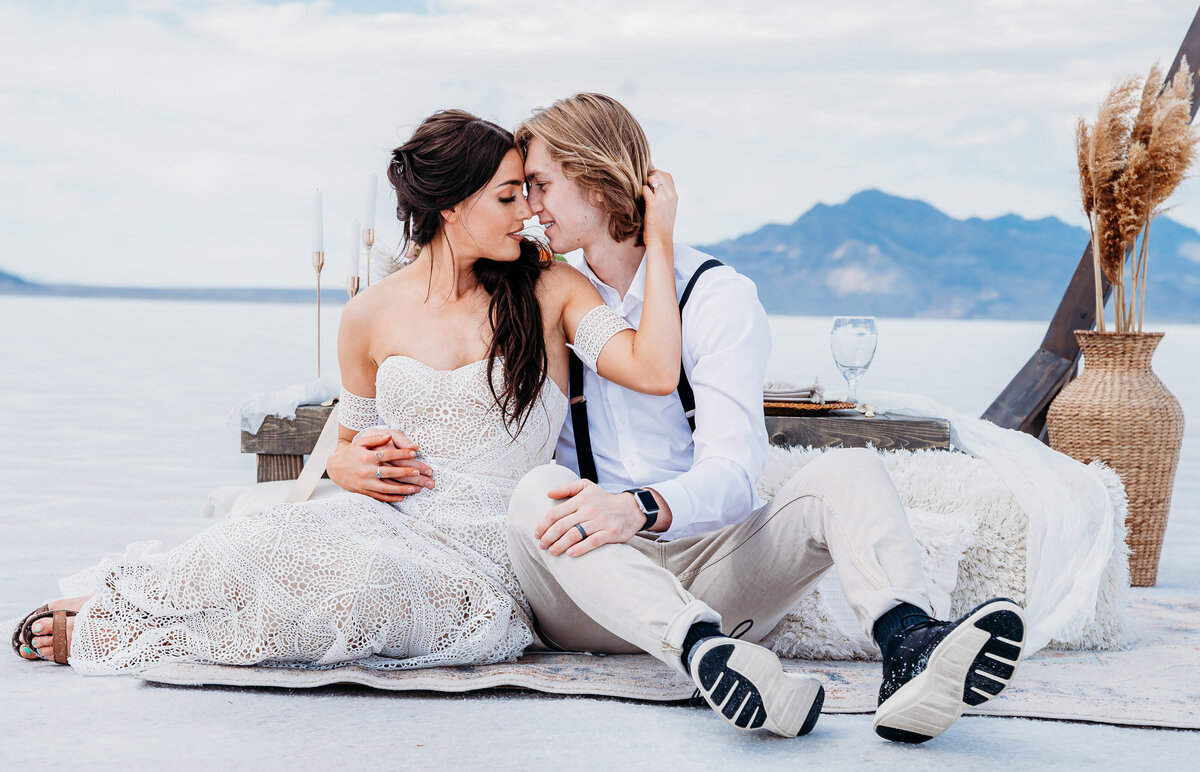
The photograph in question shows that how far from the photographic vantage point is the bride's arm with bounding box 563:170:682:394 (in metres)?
1.93

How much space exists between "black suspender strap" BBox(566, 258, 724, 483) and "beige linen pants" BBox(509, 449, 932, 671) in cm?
22

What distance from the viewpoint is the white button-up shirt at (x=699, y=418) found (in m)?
1.82

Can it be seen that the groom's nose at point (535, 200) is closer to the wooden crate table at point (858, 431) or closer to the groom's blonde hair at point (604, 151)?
the groom's blonde hair at point (604, 151)

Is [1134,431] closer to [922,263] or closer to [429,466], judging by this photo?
[429,466]

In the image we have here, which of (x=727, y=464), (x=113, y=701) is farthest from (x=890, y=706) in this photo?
(x=113, y=701)

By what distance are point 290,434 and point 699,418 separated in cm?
152

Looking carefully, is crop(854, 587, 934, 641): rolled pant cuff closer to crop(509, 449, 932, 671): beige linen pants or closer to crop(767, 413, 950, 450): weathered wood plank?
crop(509, 449, 932, 671): beige linen pants

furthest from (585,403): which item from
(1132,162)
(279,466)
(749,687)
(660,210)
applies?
(1132,162)

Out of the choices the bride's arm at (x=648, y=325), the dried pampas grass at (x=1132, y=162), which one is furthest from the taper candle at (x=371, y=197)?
the dried pampas grass at (x=1132, y=162)

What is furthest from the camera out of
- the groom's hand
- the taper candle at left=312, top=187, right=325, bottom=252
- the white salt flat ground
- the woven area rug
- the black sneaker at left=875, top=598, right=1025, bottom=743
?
the taper candle at left=312, top=187, right=325, bottom=252

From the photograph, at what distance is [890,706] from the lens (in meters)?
1.45

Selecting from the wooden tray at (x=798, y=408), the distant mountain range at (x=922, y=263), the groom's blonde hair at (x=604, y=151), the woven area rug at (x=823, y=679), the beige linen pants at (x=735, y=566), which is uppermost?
the distant mountain range at (x=922, y=263)

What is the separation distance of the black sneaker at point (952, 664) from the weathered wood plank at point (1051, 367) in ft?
9.10

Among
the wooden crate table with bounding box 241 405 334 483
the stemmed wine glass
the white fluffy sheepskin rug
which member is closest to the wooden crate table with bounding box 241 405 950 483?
the stemmed wine glass
